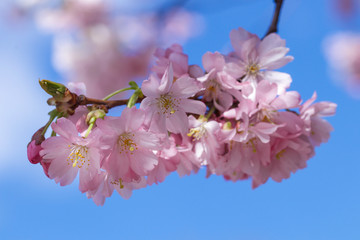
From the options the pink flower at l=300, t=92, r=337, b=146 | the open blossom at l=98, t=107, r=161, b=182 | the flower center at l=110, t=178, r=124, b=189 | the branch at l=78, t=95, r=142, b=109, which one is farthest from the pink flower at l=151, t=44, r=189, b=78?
the pink flower at l=300, t=92, r=337, b=146

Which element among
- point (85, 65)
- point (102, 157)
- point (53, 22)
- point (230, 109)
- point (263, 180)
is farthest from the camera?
point (53, 22)

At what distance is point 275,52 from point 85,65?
2.68 m

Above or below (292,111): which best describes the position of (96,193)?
below

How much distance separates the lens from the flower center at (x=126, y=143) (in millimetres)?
1168

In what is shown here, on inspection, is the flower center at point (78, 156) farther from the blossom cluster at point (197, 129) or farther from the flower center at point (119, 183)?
the flower center at point (119, 183)

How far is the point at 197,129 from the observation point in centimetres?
138

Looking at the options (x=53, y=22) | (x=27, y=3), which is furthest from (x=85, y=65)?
(x=27, y=3)

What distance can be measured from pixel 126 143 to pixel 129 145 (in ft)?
0.04

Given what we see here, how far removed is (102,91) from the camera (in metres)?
4.03

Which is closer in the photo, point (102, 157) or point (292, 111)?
point (102, 157)

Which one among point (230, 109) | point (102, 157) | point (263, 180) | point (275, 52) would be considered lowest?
point (102, 157)

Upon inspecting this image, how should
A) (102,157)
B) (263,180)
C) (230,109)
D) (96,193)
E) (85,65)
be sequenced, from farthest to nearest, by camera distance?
1. (85,65)
2. (263,180)
3. (230,109)
4. (96,193)
5. (102,157)

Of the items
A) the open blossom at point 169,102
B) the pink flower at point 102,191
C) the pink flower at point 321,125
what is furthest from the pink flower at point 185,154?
the pink flower at point 321,125

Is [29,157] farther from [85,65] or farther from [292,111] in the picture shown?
[85,65]
